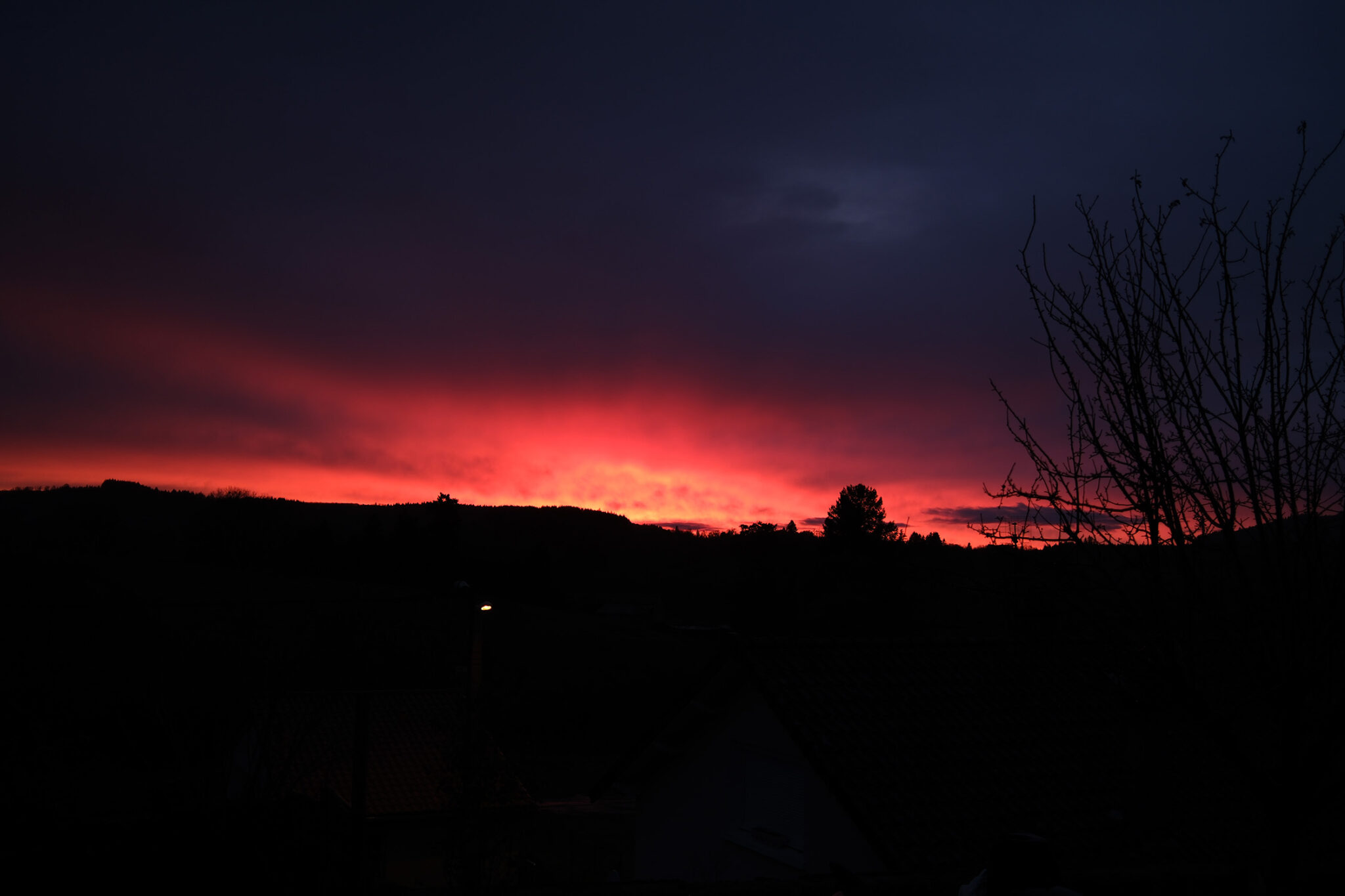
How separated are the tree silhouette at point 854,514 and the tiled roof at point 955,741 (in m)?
64.2

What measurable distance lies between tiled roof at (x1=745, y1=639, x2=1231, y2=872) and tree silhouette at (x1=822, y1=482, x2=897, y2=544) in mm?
64167

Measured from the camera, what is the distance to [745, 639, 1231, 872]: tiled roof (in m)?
9.91

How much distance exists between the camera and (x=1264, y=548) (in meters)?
4.58

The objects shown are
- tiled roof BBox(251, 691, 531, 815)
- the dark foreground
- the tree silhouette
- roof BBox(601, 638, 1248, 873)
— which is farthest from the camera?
the tree silhouette

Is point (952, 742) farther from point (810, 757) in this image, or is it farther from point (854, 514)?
point (854, 514)

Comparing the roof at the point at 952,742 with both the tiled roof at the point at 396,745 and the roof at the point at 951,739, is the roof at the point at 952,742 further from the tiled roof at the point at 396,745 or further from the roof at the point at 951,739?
the tiled roof at the point at 396,745

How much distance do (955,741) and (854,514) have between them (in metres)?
69.3

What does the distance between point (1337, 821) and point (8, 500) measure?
156 m

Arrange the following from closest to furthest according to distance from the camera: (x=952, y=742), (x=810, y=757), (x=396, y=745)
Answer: (x=810, y=757) → (x=952, y=742) → (x=396, y=745)

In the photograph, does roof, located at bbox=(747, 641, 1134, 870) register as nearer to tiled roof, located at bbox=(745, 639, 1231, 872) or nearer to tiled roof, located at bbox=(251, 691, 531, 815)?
tiled roof, located at bbox=(745, 639, 1231, 872)

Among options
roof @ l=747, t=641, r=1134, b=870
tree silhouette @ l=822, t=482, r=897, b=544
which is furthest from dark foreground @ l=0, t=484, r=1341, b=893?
tree silhouette @ l=822, t=482, r=897, b=544

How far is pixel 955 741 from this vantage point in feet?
Answer: 37.8

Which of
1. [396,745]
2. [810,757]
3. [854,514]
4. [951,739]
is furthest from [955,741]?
[854,514]

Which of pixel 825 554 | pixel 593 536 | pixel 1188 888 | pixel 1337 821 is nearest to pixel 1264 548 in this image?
pixel 1188 888
